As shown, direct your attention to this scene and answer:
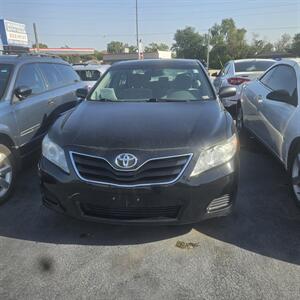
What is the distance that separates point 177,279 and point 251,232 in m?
1.09

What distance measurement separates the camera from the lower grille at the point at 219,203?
11.4 ft

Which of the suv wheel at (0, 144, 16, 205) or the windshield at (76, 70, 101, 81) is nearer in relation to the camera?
the suv wheel at (0, 144, 16, 205)

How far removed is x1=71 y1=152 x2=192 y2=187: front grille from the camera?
330cm

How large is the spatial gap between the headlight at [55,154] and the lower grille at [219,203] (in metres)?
1.28

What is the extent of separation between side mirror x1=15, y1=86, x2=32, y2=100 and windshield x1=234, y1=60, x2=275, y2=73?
6.60 meters

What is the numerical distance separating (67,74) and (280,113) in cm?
413

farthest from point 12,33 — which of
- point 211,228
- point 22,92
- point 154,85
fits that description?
point 211,228

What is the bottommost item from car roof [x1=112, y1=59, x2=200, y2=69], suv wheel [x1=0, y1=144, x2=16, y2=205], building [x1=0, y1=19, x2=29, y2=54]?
building [x1=0, y1=19, x2=29, y2=54]

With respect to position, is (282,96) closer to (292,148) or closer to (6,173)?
(292,148)

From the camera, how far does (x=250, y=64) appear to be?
35.6 ft

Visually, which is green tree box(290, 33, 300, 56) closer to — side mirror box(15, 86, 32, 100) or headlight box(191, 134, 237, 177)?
side mirror box(15, 86, 32, 100)

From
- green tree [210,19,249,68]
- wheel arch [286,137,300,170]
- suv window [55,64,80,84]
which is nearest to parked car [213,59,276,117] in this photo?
suv window [55,64,80,84]

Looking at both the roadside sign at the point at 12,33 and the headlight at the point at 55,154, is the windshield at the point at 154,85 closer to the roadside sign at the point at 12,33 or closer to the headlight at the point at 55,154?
the headlight at the point at 55,154

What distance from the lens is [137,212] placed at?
134 inches
